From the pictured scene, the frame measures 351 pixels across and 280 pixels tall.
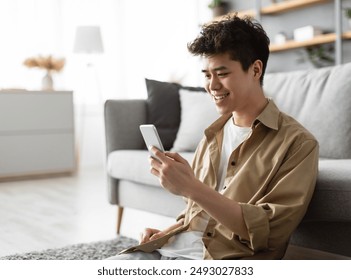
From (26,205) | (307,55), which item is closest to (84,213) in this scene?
(26,205)

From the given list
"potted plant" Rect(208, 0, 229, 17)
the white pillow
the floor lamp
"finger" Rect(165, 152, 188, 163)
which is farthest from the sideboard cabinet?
"finger" Rect(165, 152, 188, 163)

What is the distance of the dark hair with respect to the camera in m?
1.34

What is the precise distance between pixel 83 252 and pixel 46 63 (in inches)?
142

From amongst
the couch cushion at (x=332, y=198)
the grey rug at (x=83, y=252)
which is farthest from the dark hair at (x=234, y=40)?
the grey rug at (x=83, y=252)

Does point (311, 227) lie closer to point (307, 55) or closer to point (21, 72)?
point (307, 55)

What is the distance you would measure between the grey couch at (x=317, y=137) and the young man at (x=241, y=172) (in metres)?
0.27

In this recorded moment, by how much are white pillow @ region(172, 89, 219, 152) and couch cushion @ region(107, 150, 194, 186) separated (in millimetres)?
215

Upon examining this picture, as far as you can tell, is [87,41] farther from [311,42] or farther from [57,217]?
[57,217]

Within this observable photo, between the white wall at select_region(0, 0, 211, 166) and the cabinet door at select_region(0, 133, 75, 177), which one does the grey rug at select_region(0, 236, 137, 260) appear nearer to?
the cabinet door at select_region(0, 133, 75, 177)

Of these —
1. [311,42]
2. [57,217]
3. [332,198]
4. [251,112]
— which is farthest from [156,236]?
[311,42]

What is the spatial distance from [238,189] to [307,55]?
3.90m

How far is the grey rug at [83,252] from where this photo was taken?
2346 millimetres

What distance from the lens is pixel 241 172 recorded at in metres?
1.33

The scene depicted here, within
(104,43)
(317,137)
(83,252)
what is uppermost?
(104,43)
